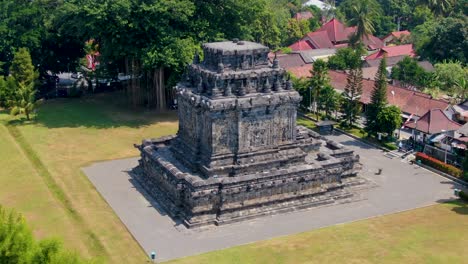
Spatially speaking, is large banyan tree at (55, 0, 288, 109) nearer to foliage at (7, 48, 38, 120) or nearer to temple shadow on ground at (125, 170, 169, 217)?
foliage at (7, 48, 38, 120)

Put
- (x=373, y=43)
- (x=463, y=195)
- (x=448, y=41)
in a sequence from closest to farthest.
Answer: (x=463, y=195), (x=448, y=41), (x=373, y=43)

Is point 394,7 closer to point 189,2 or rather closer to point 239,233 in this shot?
point 189,2

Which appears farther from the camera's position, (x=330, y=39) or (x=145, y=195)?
(x=330, y=39)

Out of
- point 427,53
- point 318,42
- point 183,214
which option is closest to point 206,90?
point 183,214

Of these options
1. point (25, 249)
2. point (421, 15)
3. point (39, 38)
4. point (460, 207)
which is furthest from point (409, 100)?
point (421, 15)

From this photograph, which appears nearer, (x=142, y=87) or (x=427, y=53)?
(x=142, y=87)

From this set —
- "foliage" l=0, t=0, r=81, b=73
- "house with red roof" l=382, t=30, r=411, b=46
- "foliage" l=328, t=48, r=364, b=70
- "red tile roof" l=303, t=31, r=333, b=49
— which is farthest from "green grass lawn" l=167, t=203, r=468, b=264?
"house with red roof" l=382, t=30, r=411, b=46

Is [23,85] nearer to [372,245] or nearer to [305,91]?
[305,91]
